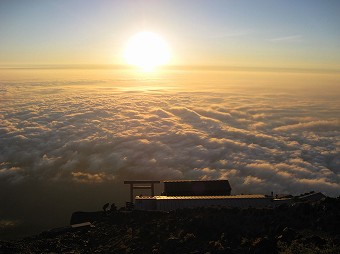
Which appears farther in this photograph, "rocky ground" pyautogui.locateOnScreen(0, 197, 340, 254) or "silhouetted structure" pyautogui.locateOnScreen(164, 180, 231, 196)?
"silhouetted structure" pyautogui.locateOnScreen(164, 180, 231, 196)

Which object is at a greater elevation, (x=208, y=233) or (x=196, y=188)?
(x=208, y=233)

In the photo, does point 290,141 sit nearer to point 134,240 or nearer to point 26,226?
point 26,226

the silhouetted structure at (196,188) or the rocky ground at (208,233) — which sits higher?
the rocky ground at (208,233)

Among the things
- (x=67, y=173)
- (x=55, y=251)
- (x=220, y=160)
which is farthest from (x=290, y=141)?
(x=55, y=251)

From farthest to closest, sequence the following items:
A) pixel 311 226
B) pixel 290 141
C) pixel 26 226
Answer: pixel 290 141 → pixel 26 226 → pixel 311 226

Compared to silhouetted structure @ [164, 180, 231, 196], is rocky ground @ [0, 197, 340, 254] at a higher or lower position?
higher

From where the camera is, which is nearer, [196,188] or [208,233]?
[208,233]

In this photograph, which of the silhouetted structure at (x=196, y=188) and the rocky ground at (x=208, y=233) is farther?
the silhouetted structure at (x=196, y=188)

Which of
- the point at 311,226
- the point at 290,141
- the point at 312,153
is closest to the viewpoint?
the point at 311,226
